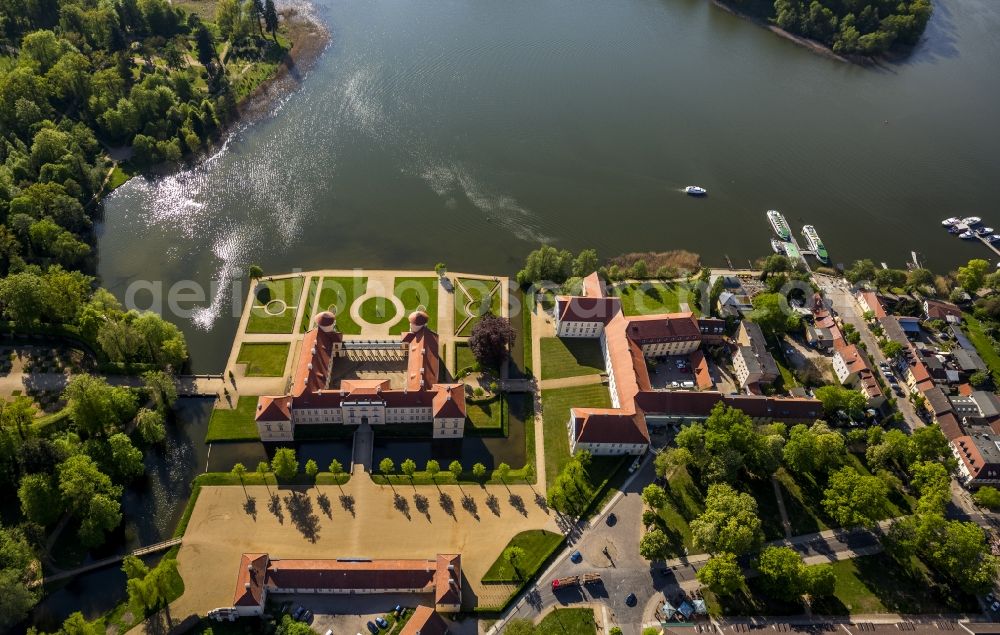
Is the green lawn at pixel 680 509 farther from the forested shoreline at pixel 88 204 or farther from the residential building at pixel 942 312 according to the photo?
the residential building at pixel 942 312

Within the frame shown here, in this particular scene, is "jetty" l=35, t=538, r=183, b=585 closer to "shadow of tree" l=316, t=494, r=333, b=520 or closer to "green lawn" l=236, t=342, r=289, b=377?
"shadow of tree" l=316, t=494, r=333, b=520

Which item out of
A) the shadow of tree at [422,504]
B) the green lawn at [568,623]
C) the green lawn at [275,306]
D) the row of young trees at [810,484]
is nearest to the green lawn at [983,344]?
the row of young trees at [810,484]

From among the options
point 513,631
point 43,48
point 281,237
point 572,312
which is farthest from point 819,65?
point 43,48

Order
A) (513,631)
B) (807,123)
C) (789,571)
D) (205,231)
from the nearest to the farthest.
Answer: (513,631)
(789,571)
(205,231)
(807,123)

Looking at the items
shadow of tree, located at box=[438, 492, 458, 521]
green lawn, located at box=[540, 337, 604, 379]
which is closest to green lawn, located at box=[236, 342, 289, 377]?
shadow of tree, located at box=[438, 492, 458, 521]

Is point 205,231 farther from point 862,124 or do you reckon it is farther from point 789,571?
point 862,124

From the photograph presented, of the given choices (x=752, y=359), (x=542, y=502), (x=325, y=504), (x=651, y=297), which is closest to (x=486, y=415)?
(x=542, y=502)

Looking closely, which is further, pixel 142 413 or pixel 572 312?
pixel 572 312

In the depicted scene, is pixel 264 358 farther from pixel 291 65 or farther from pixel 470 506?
pixel 291 65
